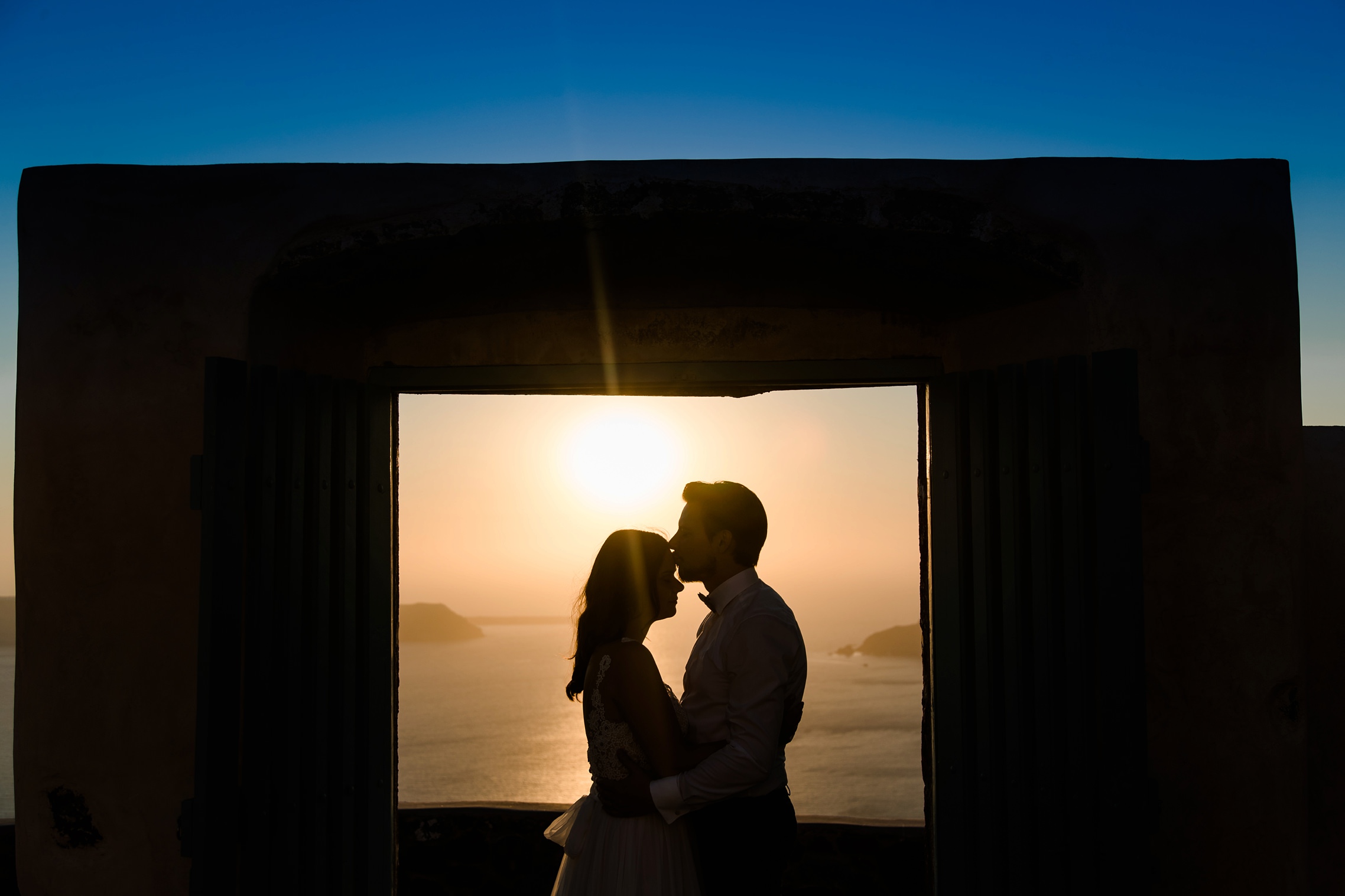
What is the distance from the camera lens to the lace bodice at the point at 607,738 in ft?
7.22

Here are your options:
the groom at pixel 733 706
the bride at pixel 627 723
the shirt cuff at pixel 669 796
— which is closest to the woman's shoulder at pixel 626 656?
the bride at pixel 627 723

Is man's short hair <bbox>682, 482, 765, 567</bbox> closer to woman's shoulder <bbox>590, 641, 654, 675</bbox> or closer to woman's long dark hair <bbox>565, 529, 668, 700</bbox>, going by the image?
woman's long dark hair <bbox>565, 529, 668, 700</bbox>

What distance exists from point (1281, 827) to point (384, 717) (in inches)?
93.8

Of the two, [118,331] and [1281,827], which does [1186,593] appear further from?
[118,331]

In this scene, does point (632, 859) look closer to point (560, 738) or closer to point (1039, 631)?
point (1039, 631)

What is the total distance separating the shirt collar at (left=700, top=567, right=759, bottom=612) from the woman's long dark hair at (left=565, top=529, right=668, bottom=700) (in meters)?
0.16

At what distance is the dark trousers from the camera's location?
2271 millimetres

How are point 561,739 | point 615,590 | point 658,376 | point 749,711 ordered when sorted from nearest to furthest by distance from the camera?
point 749,711
point 615,590
point 658,376
point 561,739

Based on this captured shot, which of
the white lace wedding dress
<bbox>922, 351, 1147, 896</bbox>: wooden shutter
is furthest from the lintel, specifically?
the white lace wedding dress

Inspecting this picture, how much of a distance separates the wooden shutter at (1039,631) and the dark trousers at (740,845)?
1.70 ft

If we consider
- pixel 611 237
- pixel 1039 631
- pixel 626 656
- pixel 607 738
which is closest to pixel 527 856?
pixel 607 738

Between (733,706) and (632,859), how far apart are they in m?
0.43

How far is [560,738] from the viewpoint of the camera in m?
33.6

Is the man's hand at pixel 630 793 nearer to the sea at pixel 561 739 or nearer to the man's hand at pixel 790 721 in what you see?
the man's hand at pixel 790 721
